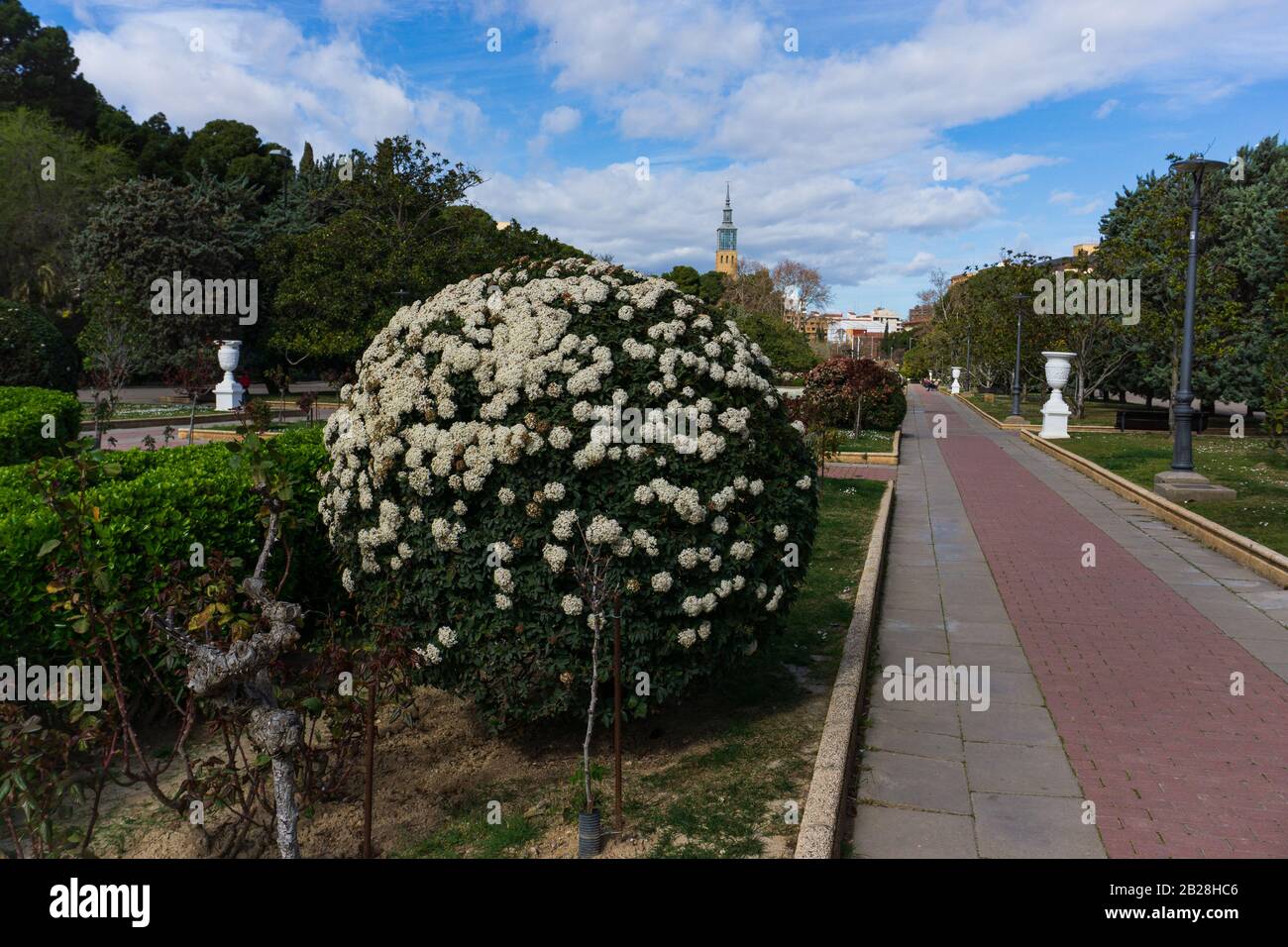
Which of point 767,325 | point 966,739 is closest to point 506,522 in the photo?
point 966,739

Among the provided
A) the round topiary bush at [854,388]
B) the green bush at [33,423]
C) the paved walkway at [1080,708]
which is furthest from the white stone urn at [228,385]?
the paved walkway at [1080,708]

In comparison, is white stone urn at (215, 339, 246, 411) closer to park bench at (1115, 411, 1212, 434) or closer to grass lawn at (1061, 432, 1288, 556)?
grass lawn at (1061, 432, 1288, 556)

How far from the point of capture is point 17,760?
3.45 m

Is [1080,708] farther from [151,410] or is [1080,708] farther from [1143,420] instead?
[151,410]

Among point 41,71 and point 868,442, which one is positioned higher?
point 41,71

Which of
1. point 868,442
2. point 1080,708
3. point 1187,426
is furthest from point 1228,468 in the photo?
point 1080,708

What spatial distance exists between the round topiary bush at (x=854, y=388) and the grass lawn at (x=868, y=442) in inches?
26.1

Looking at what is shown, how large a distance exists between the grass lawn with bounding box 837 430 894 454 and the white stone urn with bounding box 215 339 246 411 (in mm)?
17523

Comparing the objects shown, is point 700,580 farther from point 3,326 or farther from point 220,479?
point 3,326

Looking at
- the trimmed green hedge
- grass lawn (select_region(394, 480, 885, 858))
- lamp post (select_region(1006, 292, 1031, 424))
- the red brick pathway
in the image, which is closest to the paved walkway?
the red brick pathway

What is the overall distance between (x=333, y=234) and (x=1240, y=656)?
84.6 feet

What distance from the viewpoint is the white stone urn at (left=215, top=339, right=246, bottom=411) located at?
2692 centimetres

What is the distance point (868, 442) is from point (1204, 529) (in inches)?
453

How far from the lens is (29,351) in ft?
70.7
